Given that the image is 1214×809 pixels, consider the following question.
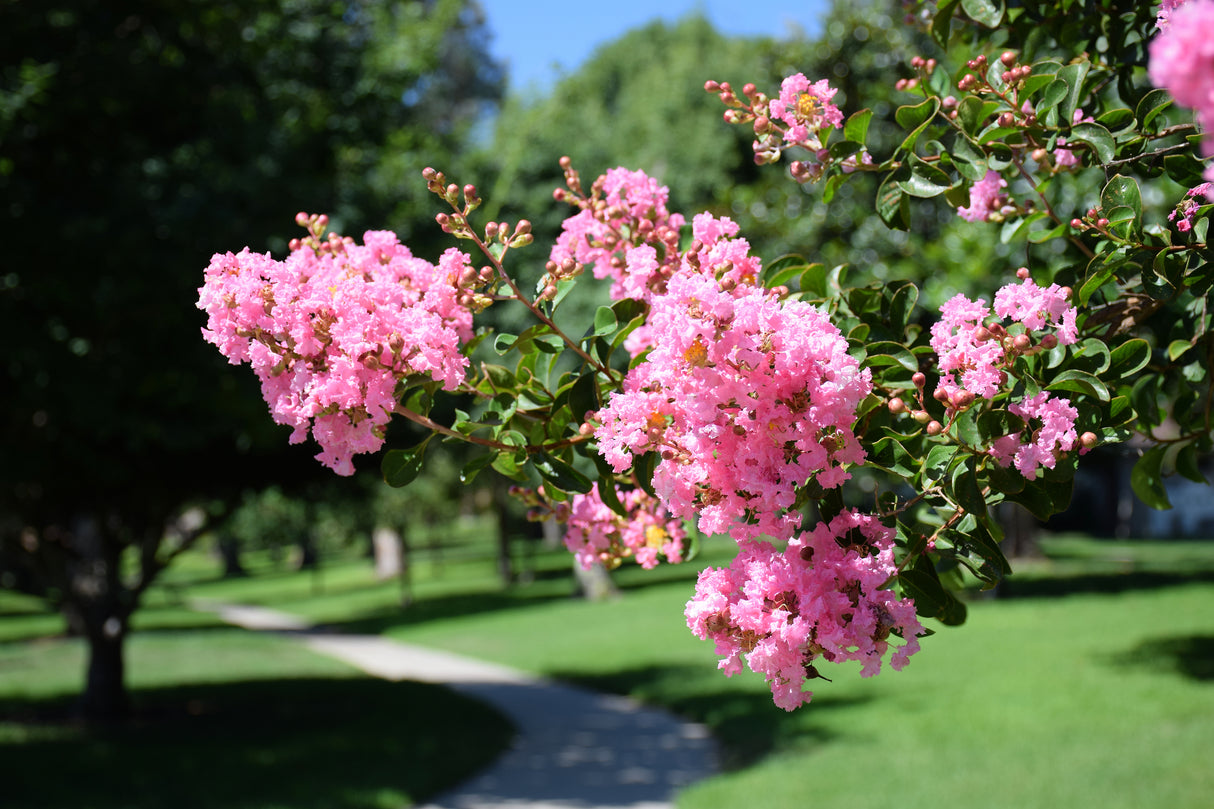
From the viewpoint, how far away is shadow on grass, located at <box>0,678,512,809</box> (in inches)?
301

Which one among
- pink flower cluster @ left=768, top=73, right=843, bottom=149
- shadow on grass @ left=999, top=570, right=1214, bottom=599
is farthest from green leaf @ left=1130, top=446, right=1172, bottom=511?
shadow on grass @ left=999, top=570, right=1214, bottom=599

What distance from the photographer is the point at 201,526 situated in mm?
10594

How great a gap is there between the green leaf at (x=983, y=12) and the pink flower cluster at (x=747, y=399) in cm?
107

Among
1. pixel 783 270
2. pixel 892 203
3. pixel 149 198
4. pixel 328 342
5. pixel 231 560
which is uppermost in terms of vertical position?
pixel 149 198

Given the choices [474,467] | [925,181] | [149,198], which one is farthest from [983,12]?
[149,198]

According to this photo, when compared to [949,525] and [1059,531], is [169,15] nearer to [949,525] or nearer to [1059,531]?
[949,525]

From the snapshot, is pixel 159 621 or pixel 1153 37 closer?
pixel 1153 37

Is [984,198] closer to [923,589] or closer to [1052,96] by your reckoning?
[1052,96]

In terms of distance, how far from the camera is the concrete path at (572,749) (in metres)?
7.72

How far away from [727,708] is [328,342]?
9.32 metres

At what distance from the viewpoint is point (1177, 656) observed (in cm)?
1109

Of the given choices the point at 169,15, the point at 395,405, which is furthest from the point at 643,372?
the point at 169,15

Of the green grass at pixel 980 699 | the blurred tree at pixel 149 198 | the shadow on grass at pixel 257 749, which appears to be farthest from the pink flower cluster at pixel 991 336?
the shadow on grass at pixel 257 749

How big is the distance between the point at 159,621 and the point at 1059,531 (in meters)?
29.7
